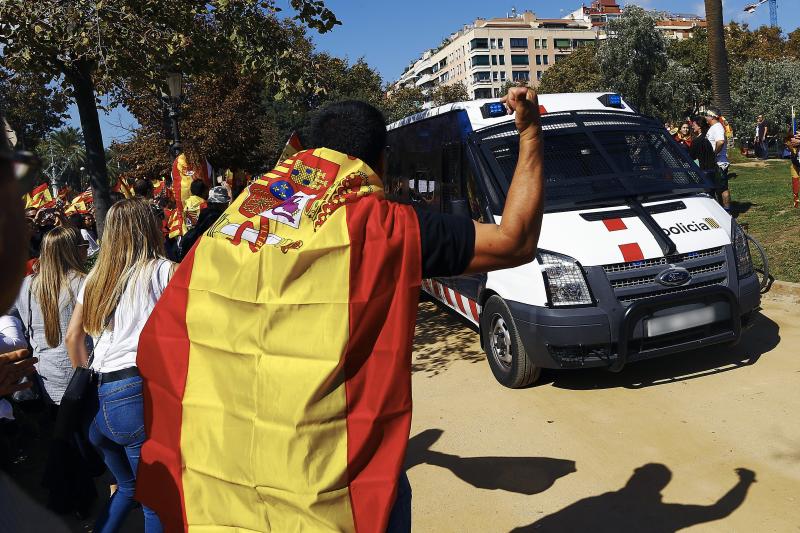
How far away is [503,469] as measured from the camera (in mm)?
4508

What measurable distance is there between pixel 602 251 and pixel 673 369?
4.75ft

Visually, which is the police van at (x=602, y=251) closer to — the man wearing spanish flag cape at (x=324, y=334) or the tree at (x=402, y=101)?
the man wearing spanish flag cape at (x=324, y=334)

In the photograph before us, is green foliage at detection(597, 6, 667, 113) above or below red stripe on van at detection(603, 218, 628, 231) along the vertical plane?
above

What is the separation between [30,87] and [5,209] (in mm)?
10313

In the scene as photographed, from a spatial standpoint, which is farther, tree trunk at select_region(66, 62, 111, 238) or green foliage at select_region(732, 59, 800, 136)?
green foliage at select_region(732, 59, 800, 136)

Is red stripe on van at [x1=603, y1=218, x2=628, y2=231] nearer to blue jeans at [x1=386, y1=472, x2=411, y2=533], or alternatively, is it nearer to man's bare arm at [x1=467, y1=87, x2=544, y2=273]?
man's bare arm at [x1=467, y1=87, x2=544, y2=273]

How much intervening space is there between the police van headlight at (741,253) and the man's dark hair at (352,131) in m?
4.44

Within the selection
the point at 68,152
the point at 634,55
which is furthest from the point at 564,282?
the point at 68,152

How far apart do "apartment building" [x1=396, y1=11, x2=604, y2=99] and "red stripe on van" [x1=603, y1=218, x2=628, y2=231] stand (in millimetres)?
112090

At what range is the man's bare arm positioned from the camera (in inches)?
80.4

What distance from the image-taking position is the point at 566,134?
21.3 feet

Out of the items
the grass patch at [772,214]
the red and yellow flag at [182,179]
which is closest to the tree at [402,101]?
the grass patch at [772,214]

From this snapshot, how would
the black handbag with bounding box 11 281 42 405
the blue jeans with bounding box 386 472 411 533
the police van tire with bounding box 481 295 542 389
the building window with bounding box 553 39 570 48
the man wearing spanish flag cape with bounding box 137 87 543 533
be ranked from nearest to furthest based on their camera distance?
the man wearing spanish flag cape with bounding box 137 87 543 533
the blue jeans with bounding box 386 472 411 533
the black handbag with bounding box 11 281 42 405
the police van tire with bounding box 481 295 542 389
the building window with bounding box 553 39 570 48

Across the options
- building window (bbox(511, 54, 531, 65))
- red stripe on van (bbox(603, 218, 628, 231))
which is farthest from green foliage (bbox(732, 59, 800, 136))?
building window (bbox(511, 54, 531, 65))
